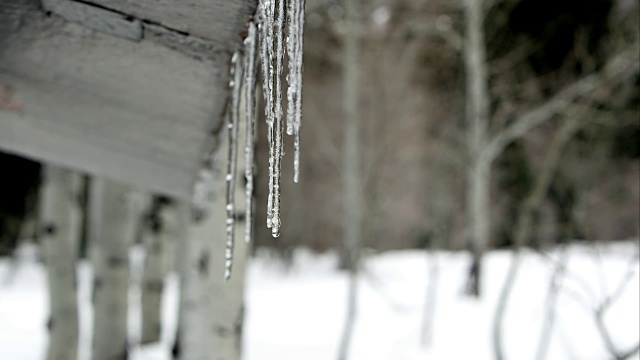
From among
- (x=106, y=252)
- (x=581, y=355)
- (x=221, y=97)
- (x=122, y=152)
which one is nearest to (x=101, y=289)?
(x=106, y=252)

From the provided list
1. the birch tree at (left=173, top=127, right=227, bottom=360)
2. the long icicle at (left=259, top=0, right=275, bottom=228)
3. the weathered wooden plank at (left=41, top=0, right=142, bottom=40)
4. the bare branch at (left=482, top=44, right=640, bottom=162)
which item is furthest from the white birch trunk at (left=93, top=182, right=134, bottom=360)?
the bare branch at (left=482, top=44, right=640, bottom=162)

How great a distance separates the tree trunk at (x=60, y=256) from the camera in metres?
5.81

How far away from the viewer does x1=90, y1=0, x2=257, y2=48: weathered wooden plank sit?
1.86 metres

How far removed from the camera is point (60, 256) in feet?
19.3

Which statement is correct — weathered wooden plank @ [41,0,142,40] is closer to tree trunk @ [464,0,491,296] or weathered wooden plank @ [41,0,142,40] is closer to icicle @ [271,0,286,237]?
icicle @ [271,0,286,237]

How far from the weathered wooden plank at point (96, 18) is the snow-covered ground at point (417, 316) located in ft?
11.5

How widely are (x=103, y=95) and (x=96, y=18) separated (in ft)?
→ 2.60

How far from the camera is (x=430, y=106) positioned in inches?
586

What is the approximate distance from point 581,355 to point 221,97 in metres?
4.69

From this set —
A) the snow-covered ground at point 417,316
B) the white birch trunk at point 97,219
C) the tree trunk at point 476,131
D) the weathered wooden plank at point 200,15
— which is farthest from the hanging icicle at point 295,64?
the tree trunk at point 476,131

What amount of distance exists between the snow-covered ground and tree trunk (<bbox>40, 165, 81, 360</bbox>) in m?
1.16

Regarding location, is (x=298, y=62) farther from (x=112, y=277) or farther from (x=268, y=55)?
(x=112, y=277)

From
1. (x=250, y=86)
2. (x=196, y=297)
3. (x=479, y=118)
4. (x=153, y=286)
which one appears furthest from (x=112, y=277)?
(x=479, y=118)

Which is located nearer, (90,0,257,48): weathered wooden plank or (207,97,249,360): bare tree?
(90,0,257,48): weathered wooden plank
